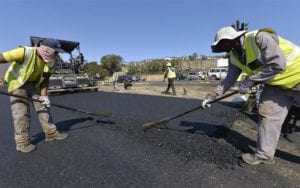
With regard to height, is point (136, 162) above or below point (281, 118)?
below

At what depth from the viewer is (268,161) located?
318 centimetres

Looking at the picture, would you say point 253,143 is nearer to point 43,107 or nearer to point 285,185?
point 285,185

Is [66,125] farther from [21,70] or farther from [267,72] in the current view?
[267,72]

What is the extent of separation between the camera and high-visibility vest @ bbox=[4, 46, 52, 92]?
3.67 meters

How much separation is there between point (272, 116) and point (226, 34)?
0.99 m

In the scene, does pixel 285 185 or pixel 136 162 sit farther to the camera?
pixel 136 162

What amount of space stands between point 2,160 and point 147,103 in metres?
4.59

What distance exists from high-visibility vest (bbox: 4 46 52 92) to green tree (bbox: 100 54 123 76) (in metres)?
54.5

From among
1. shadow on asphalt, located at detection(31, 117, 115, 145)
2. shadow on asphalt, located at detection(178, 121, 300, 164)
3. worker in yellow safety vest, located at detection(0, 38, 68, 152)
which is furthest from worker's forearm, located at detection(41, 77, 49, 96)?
shadow on asphalt, located at detection(178, 121, 300, 164)

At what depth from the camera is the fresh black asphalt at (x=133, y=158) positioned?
9.17ft

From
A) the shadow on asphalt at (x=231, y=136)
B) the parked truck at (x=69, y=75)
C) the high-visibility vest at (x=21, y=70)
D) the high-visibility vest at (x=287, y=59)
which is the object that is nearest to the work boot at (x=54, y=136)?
the high-visibility vest at (x=21, y=70)

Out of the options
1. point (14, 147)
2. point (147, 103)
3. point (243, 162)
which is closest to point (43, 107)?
point (14, 147)

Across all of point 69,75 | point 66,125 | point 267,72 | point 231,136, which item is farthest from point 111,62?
point 267,72

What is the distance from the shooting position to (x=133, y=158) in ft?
11.1
